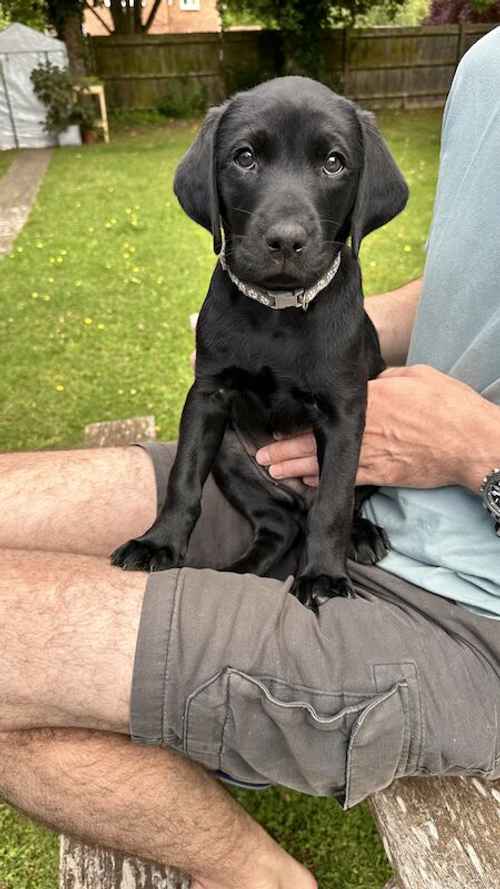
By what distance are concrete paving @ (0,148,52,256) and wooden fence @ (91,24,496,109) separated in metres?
5.00

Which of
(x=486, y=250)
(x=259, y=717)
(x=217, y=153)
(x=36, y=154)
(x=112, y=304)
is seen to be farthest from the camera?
(x=36, y=154)

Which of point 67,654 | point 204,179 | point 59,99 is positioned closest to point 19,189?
point 59,99

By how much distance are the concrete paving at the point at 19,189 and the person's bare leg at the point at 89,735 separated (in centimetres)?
673

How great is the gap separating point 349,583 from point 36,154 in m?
13.2

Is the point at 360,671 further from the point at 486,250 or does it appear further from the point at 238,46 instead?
the point at 238,46

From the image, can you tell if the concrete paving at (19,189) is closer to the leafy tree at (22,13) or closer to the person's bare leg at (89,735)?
the leafy tree at (22,13)

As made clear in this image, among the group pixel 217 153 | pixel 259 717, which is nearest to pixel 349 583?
pixel 259 717

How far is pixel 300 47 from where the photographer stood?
17.4m

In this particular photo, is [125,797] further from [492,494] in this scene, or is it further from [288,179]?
[288,179]

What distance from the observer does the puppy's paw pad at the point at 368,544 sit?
1.82 meters

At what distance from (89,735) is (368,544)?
2.48 feet

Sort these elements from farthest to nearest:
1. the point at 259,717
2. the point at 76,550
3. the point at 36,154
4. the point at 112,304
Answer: the point at 36,154, the point at 112,304, the point at 76,550, the point at 259,717

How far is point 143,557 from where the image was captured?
177cm

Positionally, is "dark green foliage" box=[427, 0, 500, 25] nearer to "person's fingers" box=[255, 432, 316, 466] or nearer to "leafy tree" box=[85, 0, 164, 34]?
"leafy tree" box=[85, 0, 164, 34]
